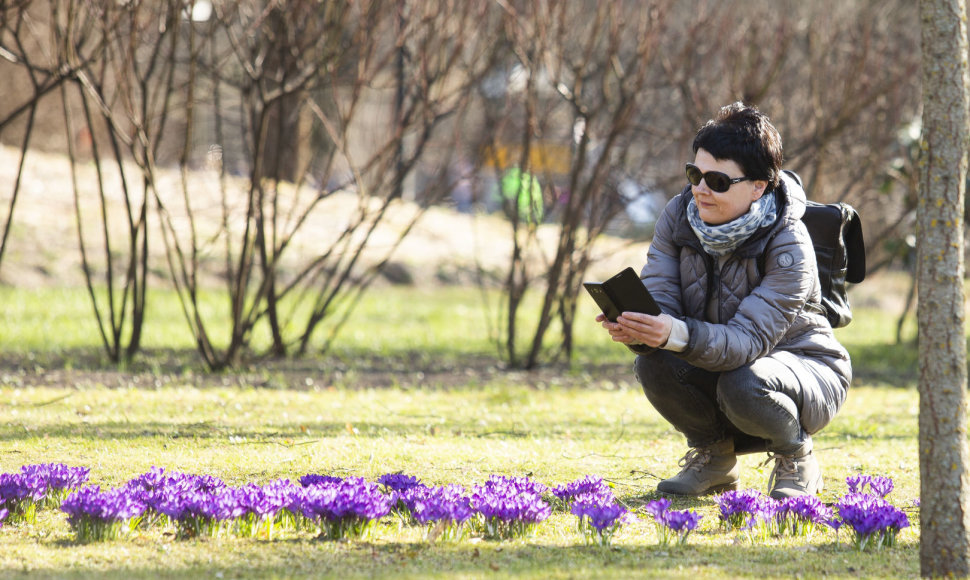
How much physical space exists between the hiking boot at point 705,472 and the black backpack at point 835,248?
26.2 inches

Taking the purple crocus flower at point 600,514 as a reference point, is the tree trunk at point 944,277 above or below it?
above

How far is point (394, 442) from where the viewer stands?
16.6 ft

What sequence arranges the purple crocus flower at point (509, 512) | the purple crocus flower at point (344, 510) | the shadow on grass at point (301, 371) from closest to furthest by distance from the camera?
the purple crocus flower at point (344, 510) → the purple crocus flower at point (509, 512) → the shadow on grass at point (301, 371)

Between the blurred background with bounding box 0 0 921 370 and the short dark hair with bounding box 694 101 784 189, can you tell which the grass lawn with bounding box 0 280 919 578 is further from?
the short dark hair with bounding box 694 101 784 189

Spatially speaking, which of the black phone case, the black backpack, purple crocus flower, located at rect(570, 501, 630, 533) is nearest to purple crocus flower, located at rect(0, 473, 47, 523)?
purple crocus flower, located at rect(570, 501, 630, 533)

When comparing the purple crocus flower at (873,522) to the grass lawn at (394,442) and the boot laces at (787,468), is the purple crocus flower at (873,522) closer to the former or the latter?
the grass lawn at (394,442)

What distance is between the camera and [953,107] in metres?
2.61

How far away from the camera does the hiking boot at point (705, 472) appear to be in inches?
156

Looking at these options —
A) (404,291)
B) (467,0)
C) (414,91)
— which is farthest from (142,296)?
(404,291)

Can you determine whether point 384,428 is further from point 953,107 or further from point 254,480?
point 953,107

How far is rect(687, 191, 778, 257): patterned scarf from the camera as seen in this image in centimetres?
353

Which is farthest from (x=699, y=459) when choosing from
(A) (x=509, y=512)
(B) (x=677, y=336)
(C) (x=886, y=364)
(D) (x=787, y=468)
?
(C) (x=886, y=364)

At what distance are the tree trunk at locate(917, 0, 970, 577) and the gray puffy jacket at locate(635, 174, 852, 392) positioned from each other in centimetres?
86

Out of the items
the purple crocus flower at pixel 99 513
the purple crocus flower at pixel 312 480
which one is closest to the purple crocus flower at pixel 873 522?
the purple crocus flower at pixel 312 480
